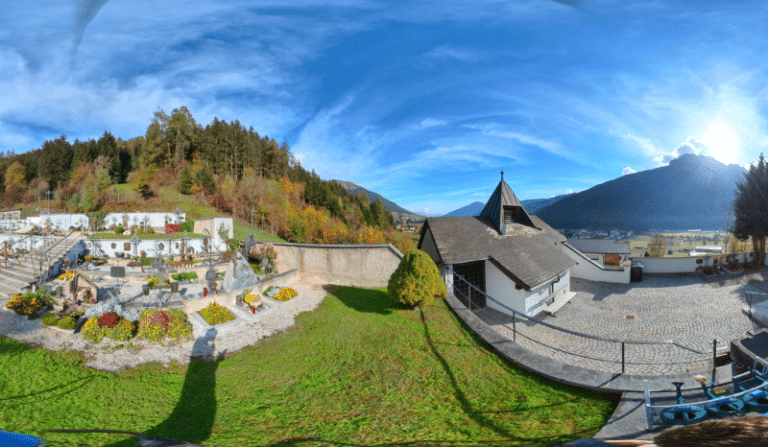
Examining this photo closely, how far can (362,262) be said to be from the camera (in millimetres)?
14766

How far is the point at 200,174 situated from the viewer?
44531mm

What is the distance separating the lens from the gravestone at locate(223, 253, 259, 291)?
12.4 m

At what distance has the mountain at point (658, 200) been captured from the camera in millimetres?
81062

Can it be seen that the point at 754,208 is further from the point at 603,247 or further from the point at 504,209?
the point at 504,209

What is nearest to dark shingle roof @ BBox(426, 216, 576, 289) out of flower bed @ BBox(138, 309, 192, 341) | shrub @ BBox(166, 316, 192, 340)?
shrub @ BBox(166, 316, 192, 340)

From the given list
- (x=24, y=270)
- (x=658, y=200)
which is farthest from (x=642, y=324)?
(x=658, y=200)

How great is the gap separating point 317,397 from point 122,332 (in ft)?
20.7

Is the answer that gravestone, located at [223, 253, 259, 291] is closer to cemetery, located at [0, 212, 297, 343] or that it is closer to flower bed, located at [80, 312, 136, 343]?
cemetery, located at [0, 212, 297, 343]

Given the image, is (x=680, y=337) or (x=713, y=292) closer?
(x=680, y=337)

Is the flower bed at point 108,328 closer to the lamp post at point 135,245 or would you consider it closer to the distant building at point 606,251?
the lamp post at point 135,245

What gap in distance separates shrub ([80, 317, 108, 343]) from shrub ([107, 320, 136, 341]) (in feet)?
0.60

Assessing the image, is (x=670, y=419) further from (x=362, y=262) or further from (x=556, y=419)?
(x=362, y=262)

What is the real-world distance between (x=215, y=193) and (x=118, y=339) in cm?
4027

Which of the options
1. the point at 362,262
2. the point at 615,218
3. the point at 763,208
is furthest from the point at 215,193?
the point at 615,218
